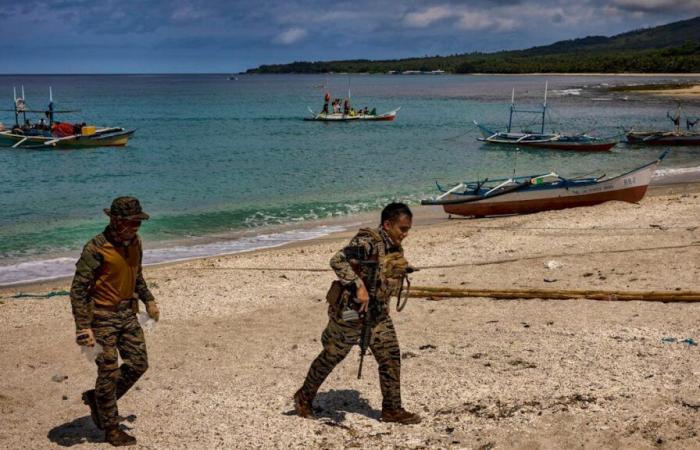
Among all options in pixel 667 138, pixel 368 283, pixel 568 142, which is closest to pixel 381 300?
pixel 368 283

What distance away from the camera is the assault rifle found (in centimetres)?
573

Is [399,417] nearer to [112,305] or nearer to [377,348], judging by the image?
[377,348]

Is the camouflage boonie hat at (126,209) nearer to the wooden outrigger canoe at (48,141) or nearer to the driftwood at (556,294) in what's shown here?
the driftwood at (556,294)

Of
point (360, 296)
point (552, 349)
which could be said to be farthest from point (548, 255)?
point (360, 296)

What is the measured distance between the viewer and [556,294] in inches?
407

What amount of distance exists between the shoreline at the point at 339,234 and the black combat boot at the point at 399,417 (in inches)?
348

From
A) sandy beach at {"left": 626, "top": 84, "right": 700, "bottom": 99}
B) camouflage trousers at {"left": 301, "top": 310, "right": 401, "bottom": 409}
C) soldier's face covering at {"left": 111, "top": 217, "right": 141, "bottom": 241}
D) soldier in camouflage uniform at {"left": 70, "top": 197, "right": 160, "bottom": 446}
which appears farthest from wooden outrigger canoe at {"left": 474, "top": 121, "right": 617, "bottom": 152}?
sandy beach at {"left": 626, "top": 84, "right": 700, "bottom": 99}

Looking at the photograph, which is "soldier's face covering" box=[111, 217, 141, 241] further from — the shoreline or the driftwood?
the shoreline

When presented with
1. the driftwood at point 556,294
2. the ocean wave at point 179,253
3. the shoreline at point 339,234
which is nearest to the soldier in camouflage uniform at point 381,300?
the driftwood at point 556,294

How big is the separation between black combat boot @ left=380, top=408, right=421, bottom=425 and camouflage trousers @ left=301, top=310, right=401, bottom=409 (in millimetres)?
43

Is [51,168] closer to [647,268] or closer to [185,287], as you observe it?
[185,287]

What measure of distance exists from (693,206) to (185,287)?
13.2 metres

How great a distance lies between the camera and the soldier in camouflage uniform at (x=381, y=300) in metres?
5.71

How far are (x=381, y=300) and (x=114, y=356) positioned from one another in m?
2.07
